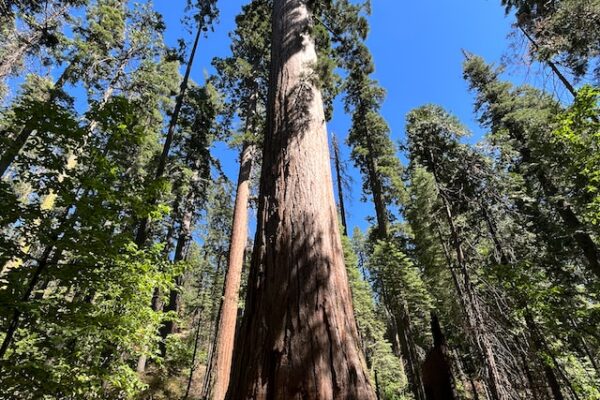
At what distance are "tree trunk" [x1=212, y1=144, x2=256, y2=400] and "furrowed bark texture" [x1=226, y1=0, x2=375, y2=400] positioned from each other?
6114 millimetres

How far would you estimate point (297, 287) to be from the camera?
1.99m

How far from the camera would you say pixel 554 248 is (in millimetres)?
17266

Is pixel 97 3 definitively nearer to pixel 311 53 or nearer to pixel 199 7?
pixel 199 7

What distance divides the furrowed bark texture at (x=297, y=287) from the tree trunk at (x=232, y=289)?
611 cm

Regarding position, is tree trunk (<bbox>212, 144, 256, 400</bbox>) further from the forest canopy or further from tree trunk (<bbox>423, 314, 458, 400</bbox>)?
tree trunk (<bbox>423, 314, 458, 400</bbox>)

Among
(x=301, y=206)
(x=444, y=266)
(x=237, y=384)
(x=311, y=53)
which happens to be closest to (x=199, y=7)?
(x=311, y=53)

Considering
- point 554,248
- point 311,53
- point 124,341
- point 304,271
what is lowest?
point 304,271

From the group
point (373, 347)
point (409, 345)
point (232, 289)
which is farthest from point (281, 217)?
point (373, 347)

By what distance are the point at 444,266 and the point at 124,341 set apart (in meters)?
17.3

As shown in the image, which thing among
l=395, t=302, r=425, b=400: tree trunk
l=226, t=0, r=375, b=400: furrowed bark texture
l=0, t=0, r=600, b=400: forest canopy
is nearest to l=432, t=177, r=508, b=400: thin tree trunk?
l=0, t=0, r=600, b=400: forest canopy

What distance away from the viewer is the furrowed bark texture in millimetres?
1699

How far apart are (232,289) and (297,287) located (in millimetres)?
7724

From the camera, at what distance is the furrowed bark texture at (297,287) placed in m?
1.70

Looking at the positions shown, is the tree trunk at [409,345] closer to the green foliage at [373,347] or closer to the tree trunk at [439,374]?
the green foliage at [373,347]
